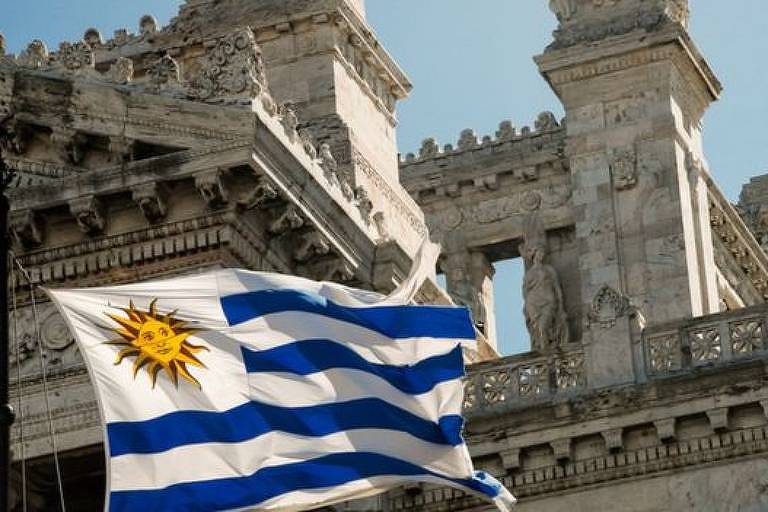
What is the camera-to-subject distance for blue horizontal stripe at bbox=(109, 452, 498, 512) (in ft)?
90.5

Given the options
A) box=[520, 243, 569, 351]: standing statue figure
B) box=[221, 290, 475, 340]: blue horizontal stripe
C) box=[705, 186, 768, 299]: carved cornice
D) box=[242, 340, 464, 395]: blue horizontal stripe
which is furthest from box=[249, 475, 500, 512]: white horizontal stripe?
box=[705, 186, 768, 299]: carved cornice

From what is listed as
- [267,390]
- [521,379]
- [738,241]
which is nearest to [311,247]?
[521,379]

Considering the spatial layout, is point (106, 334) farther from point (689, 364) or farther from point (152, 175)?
point (689, 364)

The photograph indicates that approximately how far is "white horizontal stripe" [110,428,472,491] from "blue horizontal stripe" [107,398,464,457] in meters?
0.06

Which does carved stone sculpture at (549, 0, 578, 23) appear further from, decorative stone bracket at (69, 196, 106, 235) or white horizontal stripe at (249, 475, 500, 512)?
white horizontal stripe at (249, 475, 500, 512)

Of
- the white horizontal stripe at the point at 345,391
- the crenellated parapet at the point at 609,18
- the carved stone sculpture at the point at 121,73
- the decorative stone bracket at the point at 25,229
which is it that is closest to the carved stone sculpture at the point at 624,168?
the crenellated parapet at the point at 609,18

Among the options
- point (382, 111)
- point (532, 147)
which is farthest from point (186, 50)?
point (532, 147)

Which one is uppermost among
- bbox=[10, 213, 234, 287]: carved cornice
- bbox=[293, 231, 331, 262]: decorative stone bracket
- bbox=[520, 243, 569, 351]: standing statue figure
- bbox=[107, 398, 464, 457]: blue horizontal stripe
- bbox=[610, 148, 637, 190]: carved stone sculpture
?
bbox=[610, 148, 637, 190]: carved stone sculpture

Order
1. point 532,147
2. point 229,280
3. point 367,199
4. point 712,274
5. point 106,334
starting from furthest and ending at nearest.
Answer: point 532,147
point 712,274
point 367,199
point 229,280
point 106,334

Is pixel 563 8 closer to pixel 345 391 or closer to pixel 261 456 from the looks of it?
pixel 345 391

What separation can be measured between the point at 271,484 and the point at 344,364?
5.95ft

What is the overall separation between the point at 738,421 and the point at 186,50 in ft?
28.5

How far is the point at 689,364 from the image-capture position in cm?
3834

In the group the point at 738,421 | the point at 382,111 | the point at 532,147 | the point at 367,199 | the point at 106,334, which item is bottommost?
the point at 106,334
